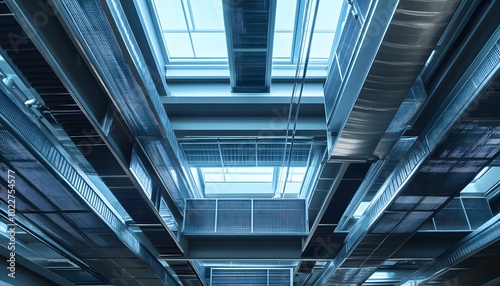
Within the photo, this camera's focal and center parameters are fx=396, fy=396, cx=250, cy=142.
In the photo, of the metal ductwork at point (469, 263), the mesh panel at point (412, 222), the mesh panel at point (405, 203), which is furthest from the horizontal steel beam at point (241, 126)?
the metal ductwork at point (469, 263)

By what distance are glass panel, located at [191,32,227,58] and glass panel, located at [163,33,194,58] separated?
93mm

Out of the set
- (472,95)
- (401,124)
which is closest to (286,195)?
(401,124)

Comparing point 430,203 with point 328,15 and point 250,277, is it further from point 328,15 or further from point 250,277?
point 250,277

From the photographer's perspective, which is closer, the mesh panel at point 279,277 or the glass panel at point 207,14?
the glass panel at point 207,14

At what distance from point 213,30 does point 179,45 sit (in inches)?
20.2

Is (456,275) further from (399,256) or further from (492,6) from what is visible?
(492,6)

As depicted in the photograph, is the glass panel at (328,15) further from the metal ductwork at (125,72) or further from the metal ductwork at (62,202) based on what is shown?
the metal ductwork at (62,202)

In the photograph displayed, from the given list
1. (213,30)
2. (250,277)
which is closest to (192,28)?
(213,30)

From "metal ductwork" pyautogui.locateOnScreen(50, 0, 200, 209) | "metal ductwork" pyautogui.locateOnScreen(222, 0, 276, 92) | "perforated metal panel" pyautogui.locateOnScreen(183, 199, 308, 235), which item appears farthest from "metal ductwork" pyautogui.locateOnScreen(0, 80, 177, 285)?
"metal ductwork" pyautogui.locateOnScreen(222, 0, 276, 92)

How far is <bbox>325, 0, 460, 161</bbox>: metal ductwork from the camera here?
8.68 ft

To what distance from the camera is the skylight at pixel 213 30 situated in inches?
180

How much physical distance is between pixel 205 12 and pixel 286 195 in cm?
496

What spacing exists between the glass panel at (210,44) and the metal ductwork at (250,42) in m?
0.46

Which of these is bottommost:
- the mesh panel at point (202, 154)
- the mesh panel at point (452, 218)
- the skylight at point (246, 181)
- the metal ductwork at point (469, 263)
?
the metal ductwork at point (469, 263)
